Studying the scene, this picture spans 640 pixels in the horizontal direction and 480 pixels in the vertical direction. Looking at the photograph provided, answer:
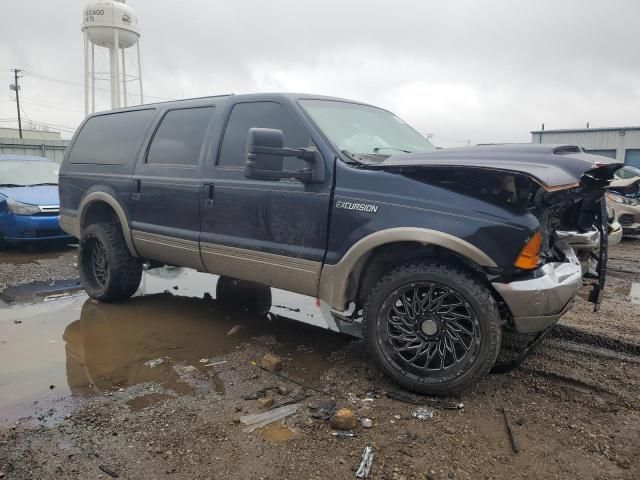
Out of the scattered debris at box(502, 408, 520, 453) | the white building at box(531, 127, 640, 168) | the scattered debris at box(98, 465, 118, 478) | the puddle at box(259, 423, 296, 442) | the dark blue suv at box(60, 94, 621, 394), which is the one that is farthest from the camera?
the white building at box(531, 127, 640, 168)

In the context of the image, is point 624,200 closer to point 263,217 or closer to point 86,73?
point 263,217

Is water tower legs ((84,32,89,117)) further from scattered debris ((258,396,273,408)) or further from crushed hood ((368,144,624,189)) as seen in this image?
scattered debris ((258,396,273,408))

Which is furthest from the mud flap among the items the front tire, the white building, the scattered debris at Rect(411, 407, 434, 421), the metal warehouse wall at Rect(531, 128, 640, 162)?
the metal warehouse wall at Rect(531, 128, 640, 162)

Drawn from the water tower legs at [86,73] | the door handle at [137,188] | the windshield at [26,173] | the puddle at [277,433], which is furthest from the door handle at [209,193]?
the water tower legs at [86,73]

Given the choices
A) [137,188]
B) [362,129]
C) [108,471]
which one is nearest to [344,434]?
[108,471]

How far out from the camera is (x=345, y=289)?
3.51 metres

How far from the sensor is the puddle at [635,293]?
19.1 ft

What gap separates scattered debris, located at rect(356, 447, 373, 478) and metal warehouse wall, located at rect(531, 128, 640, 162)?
1076 inches

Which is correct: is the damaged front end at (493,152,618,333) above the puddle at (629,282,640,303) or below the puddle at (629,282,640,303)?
above

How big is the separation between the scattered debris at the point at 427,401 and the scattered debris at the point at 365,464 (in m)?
0.61

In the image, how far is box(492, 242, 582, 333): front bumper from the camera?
296 centimetres

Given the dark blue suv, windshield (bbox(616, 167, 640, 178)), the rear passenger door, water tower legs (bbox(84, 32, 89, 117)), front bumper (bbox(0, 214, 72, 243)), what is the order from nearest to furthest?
the dark blue suv < the rear passenger door < front bumper (bbox(0, 214, 72, 243)) < windshield (bbox(616, 167, 640, 178)) < water tower legs (bbox(84, 32, 89, 117))

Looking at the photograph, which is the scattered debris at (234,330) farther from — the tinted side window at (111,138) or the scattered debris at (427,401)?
the tinted side window at (111,138)

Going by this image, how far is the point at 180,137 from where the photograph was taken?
4.66 m
